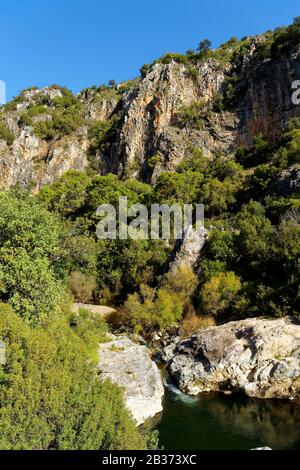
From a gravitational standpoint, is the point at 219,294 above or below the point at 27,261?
below

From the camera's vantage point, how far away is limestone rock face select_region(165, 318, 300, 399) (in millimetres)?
20375

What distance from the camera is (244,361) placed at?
21797 mm

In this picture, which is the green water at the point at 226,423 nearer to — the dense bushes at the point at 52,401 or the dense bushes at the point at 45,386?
the dense bushes at the point at 45,386

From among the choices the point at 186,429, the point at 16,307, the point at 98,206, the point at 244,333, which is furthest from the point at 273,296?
the point at 98,206

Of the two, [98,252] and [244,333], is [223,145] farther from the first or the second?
[244,333]

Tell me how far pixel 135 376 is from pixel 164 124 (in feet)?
201

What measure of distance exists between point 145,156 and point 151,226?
3167 centimetres

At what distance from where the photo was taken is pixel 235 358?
22.1 meters

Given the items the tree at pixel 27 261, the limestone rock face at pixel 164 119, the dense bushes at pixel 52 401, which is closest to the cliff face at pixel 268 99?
the limestone rock face at pixel 164 119

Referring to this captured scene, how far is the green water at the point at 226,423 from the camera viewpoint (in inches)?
608

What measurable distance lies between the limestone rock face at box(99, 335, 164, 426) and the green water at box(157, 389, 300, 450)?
2.71 ft

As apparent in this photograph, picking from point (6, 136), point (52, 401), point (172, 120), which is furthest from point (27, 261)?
point (6, 136)

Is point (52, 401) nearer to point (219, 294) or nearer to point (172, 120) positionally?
point (219, 294)

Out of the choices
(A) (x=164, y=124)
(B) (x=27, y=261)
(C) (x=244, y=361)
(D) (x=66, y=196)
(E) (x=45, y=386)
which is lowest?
(C) (x=244, y=361)
